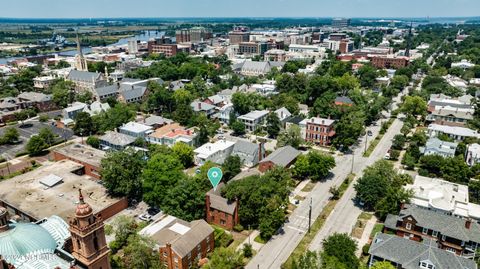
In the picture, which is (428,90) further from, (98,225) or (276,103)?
(98,225)

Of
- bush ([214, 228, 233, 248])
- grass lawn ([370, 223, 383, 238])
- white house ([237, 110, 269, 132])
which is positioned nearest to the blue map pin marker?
bush ([214, 228, 233, 248])

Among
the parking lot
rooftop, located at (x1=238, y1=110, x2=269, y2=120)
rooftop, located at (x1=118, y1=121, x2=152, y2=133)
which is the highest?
rooftop, located at (x1=238, y1=110, x2=269, y2=120)

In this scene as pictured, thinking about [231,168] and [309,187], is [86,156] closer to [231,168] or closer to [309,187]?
[231,168]

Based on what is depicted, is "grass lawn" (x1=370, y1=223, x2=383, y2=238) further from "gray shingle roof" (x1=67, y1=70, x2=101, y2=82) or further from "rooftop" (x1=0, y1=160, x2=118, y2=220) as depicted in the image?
"gray shingle roof" (x1=67, y1=70, x2=101, y2=82)

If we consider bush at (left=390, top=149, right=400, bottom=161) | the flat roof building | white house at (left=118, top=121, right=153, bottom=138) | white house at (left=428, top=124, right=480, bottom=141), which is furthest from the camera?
white house at (left=118, top=121, right=153, bottom=138)

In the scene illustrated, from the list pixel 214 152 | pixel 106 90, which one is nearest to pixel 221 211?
pixel 214 152

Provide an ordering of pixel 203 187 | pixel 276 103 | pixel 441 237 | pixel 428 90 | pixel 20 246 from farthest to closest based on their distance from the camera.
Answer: pixel 428 90 < pixel 276 103 < pixel 203 187 < pixel 441 237 < pixel 20 246

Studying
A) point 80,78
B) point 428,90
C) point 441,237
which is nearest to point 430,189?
point 441,237

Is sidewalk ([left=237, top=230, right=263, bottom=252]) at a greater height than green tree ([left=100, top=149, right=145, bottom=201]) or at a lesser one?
lesser
